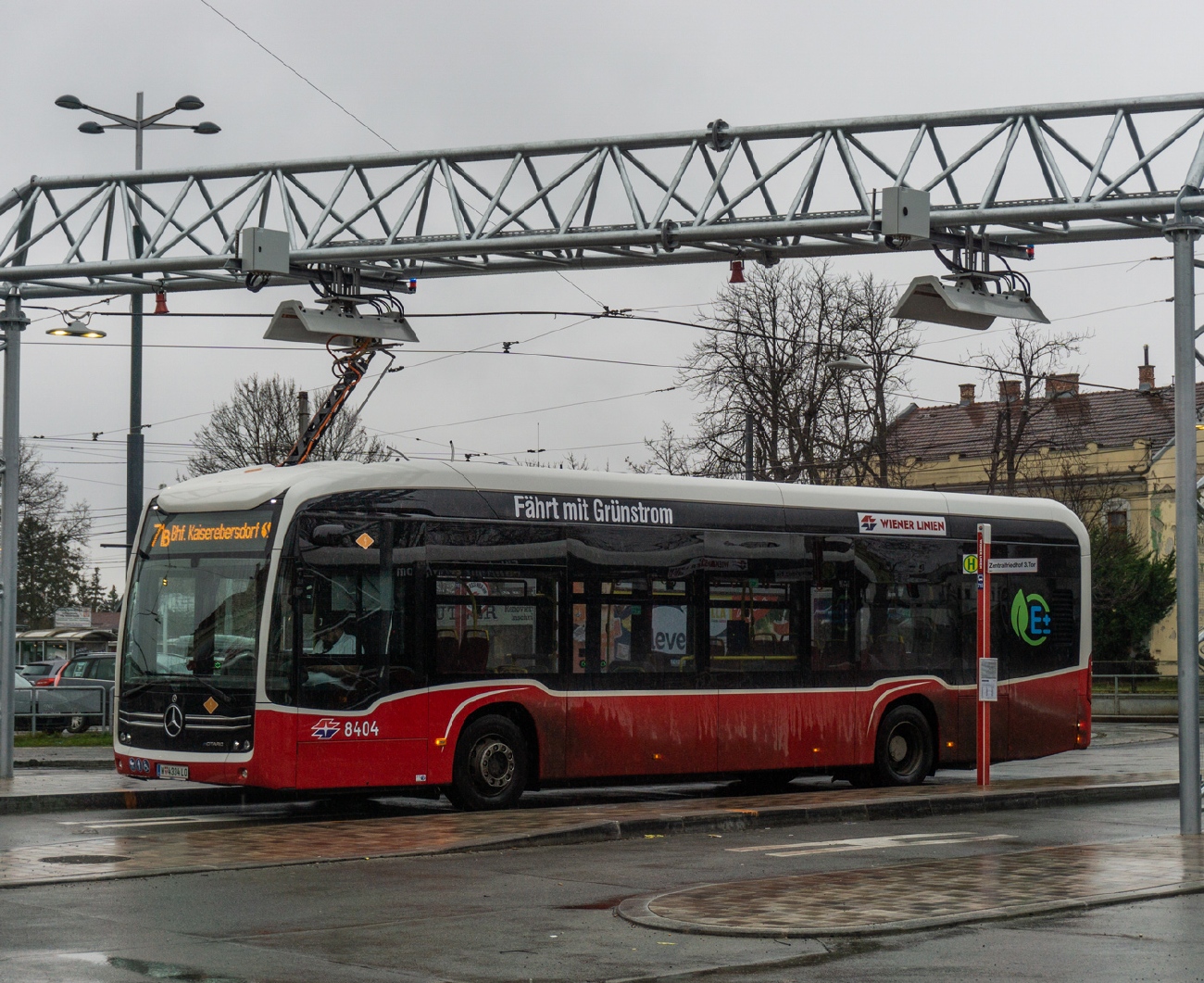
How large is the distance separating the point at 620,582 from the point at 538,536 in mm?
1029

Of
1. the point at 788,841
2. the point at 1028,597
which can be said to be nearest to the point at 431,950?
the point at 788,841

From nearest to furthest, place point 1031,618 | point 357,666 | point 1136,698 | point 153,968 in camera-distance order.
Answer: point 153,968
point 357,666
point 1031,618
point 1136,698

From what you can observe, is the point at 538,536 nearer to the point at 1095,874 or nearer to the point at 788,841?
the point at 788,841

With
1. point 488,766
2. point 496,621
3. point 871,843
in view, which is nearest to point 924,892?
point 871,843

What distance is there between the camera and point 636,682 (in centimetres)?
1659

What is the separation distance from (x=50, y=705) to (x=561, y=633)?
18.8 metres

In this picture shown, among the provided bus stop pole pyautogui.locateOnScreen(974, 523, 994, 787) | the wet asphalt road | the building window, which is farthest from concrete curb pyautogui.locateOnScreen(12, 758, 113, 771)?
the building window

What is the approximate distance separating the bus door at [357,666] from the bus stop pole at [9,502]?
199 inches

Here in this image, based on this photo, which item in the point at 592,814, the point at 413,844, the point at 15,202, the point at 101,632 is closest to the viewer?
the point at 413,844

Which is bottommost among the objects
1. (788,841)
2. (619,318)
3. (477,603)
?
(788,841)

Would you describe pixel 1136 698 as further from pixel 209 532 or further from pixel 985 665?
pixel 209 532

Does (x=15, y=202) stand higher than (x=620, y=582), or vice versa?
(x=15, y=202)

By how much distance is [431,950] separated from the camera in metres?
8.28

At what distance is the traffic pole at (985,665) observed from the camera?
1780 centimetres
